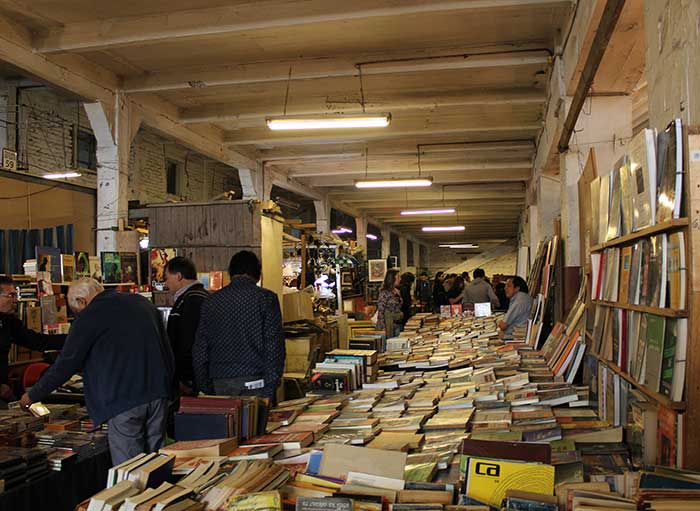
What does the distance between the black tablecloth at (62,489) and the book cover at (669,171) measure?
3206 millimetres

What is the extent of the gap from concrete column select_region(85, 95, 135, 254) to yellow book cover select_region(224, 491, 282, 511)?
6173mm

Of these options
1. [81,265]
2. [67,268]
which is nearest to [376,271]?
[81,265]

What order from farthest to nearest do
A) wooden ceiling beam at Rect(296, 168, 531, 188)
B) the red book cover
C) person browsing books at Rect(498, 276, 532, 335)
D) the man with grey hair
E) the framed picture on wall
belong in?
the framed picture on wall → wooden ceiling beam at Rect(296, 168, 531, 188) → person browsing books at Rect(498, 276, 532, 335) → the man with grey hair → the red book cover

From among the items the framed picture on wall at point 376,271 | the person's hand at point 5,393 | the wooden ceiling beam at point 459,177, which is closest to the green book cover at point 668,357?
the person's hand at point 5,393

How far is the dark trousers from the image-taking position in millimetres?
3598

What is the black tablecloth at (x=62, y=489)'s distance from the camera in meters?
3.15

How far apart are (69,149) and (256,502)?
9709mm

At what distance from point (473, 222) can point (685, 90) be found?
21166 millimetres

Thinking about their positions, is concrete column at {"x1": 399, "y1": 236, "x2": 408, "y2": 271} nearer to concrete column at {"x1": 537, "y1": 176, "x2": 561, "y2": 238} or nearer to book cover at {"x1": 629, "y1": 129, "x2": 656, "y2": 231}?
concrete column at {"x1": 537, "y1": 176, "x2": 561, "y2": 238}

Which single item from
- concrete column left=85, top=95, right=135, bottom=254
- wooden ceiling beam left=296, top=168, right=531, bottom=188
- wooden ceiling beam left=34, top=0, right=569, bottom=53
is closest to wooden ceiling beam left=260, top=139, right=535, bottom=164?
wooden ceiling beam left=296, top=168, right=531, bottom=188

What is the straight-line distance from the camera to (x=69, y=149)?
409 inches

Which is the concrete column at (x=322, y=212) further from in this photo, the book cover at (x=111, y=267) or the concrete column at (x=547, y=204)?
the book cover at (x=111, y=267)

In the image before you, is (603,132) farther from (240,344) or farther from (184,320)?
(184,320)

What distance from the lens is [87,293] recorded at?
3746 mm
